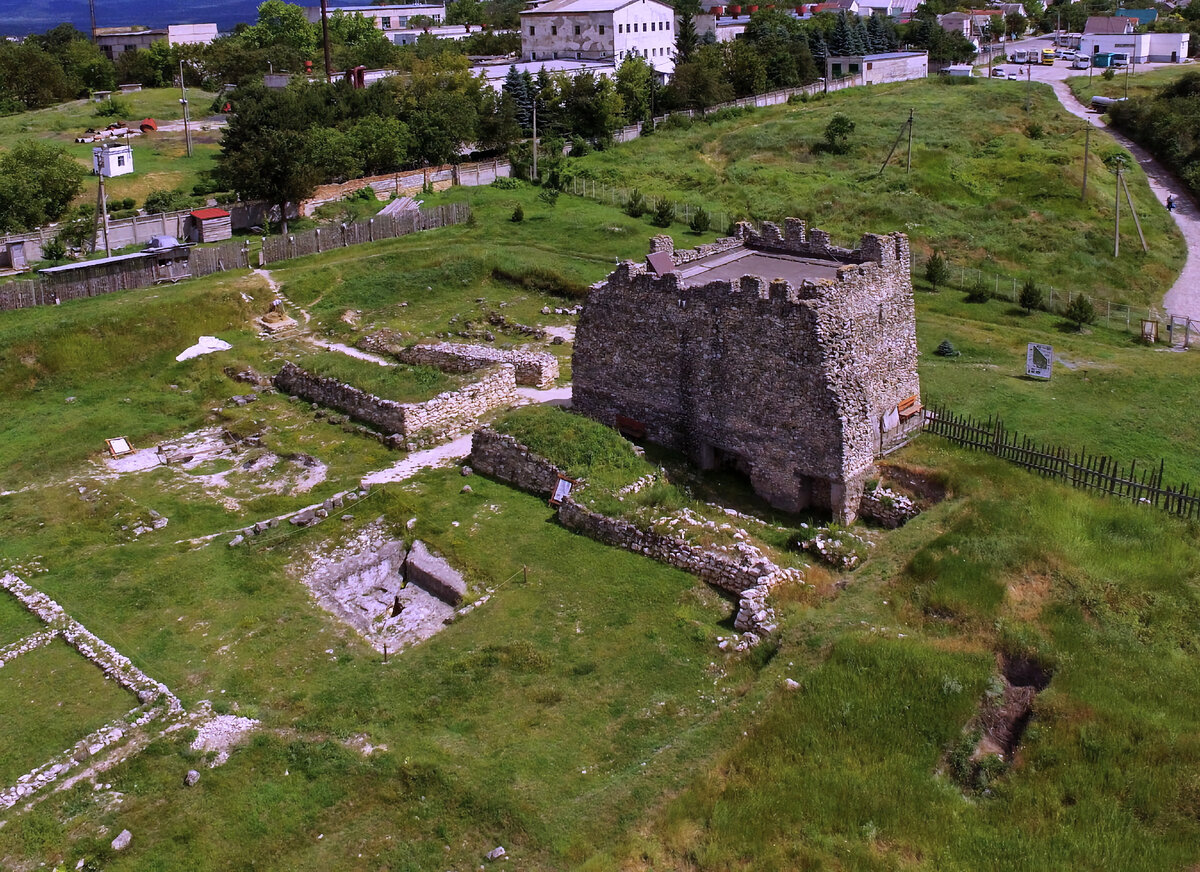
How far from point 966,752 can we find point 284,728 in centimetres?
1208

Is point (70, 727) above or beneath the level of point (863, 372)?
beneath

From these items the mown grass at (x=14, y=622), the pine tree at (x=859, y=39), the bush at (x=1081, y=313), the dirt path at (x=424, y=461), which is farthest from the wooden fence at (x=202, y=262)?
the pine tree at (x=859, y=39)

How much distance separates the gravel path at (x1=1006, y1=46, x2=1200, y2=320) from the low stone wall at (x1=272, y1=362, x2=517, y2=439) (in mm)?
34596

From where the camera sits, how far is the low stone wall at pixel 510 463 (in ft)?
91.5

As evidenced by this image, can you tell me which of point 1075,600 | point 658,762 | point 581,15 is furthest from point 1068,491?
point 581,15

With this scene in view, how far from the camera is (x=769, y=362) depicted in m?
26.7

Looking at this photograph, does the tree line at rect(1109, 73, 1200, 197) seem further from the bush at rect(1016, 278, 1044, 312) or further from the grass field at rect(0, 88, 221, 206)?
the grass field at rect(0, 88, 221, 206)

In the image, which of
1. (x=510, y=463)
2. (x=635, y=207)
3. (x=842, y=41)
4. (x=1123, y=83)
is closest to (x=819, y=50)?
(x=842, y=41)

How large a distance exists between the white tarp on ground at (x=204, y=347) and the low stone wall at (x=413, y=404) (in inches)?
199

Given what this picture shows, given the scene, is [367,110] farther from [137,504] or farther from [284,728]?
[284,728]

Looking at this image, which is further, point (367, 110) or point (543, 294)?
point (367, 110)

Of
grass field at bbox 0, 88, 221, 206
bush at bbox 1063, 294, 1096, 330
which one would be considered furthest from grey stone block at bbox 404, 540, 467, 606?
grass field at bbox 0, 88, 221, 206

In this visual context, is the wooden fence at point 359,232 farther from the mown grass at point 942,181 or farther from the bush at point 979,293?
the bush at point 979,293

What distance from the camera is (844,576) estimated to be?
76.4 feet
